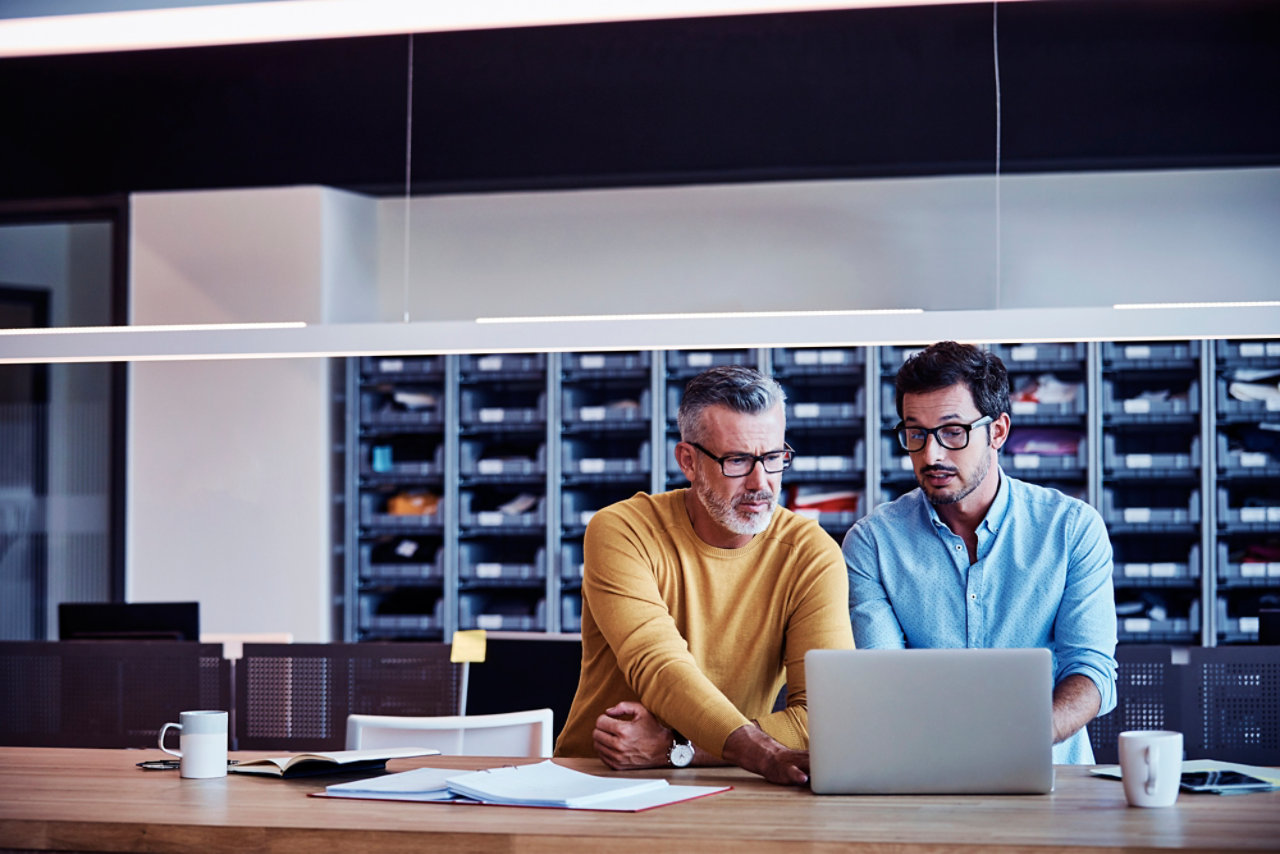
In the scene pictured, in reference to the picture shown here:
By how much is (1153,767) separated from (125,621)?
3279 mm

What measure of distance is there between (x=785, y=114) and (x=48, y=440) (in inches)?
153

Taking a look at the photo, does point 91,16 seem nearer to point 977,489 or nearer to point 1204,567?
point 977,489

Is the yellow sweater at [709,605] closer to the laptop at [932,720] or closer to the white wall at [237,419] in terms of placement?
the laptop at [932,720]

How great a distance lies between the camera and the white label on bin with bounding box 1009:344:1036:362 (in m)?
5.69

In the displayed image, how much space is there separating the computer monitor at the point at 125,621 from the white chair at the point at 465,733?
1.47m

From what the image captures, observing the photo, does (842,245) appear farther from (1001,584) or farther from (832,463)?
(1001,584)

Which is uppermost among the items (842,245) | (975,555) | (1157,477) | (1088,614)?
(842,245)

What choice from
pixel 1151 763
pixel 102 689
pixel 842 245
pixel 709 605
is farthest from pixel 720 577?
pixel 842 245

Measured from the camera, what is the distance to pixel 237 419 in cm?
647

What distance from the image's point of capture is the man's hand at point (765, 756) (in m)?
2.01

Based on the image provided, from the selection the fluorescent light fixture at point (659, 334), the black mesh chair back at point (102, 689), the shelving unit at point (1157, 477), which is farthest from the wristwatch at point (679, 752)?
the shelving unit at point (1157, 477)

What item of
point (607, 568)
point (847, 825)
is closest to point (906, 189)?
point (607, 568)

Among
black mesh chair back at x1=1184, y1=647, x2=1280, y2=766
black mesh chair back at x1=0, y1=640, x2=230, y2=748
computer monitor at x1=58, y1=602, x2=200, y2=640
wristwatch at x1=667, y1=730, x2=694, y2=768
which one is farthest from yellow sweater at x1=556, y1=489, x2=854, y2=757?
computer monitor at x1=58, y1=602, x2=200, y2=640

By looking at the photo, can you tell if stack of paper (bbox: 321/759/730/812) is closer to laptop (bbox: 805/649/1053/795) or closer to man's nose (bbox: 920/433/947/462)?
laptop (bbox: 805/649/1053/795)
